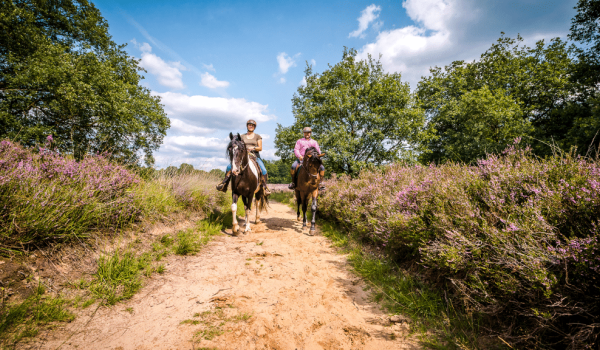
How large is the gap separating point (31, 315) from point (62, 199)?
1935 mm

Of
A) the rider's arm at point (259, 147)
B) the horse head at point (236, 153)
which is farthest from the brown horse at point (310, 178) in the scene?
the horse head at point (236, 153)

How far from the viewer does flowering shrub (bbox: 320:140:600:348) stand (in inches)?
65.0

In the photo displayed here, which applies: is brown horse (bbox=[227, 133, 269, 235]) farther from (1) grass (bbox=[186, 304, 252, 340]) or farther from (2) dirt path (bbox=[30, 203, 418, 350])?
(1) grass (bbox=[186, 304, 252, 340])

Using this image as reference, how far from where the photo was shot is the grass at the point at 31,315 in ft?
6.78

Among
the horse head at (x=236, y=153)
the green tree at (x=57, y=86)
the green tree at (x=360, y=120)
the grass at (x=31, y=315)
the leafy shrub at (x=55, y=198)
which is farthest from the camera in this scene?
the green tree at (x=360, y=120)

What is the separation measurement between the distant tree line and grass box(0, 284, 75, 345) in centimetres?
1380

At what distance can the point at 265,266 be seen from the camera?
14.7 ft

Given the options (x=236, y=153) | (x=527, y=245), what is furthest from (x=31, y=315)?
(x=527, y=245)

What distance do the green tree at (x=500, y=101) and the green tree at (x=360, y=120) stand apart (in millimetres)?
2717

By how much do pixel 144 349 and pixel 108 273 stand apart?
1624 millimetres

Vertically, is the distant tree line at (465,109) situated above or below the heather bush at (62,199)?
above

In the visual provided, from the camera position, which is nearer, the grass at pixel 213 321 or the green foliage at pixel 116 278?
the grass at pixel 213 321

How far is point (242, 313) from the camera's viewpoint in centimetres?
290

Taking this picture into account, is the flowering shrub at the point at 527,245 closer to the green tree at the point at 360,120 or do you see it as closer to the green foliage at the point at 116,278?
the green foliage at the point at 116,278
